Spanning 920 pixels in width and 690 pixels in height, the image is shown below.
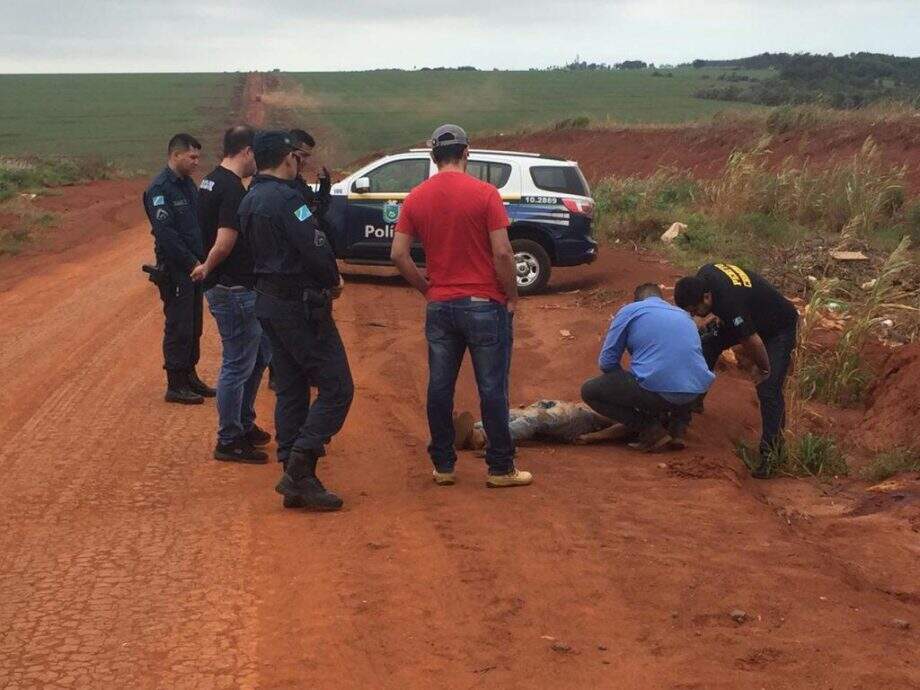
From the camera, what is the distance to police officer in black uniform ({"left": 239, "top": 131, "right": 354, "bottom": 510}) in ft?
21.0

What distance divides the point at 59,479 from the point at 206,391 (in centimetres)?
253

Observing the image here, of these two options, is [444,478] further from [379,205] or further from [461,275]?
[379,205]

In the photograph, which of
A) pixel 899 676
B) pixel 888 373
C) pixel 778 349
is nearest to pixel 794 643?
pixel 899 676

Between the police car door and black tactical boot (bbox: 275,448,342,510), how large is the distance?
9.47 metres

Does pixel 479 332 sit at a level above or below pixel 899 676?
above

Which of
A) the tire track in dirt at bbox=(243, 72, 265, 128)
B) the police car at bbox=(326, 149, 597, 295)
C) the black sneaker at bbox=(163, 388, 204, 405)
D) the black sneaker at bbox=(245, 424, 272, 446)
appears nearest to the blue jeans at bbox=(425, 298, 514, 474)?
the black sneaker at bbox=(245, 424, 272, 446)

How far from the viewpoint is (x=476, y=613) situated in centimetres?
514

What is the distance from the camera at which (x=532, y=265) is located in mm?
15703

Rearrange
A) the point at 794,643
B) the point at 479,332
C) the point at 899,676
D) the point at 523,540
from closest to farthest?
the point at 899,676
the point at 794,643
the point at 523,540
the point at 479,332

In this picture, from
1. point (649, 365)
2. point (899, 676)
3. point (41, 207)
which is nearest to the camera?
point (899, 676)

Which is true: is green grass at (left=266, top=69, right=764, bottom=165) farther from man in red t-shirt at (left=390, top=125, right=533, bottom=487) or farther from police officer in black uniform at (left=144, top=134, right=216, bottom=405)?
man in red t-shirt at (left=390, top=125, right=533, bottom=487)

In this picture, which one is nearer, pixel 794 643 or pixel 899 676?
pixel 899 676

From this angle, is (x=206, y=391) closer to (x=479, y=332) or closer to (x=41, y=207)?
(x=479, y=332)

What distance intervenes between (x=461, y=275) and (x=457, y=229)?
0.25 metres
